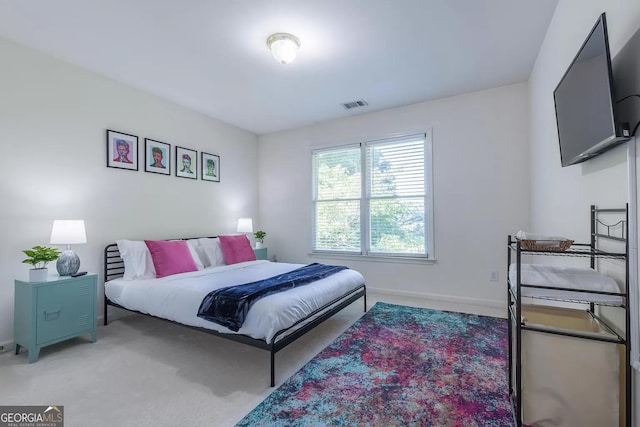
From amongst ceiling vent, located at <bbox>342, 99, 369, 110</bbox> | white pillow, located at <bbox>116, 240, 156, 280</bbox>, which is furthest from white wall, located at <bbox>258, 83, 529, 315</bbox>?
white pillow, located at <bbox>116, 240, 156, 280</bbox>

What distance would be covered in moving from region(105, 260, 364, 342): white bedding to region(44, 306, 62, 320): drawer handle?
1.75 feet

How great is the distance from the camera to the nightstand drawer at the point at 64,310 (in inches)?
100

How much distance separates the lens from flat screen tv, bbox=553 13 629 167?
1.33 metres

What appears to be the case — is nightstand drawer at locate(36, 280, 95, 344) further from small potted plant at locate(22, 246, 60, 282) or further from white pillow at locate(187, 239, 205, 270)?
white pillow at locate(187, 239, 205, 270)

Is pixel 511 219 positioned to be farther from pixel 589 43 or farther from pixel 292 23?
pixel 292 23

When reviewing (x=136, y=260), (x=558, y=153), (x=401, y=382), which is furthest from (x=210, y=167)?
(x=558, y=153)

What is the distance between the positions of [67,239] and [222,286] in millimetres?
1492

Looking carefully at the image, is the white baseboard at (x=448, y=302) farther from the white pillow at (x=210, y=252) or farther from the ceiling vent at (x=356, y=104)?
the ceiling vent at (x=356, y=104)

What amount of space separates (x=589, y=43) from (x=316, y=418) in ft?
8.25

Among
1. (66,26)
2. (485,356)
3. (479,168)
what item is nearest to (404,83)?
(479,168)

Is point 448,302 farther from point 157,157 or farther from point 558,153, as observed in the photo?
point 157,157

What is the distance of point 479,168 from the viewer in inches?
157

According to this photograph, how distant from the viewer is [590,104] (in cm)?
153

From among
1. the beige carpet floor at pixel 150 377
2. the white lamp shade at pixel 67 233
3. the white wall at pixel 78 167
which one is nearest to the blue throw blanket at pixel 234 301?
the beige carpet floor at pixel 150 377
